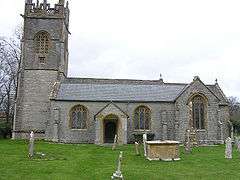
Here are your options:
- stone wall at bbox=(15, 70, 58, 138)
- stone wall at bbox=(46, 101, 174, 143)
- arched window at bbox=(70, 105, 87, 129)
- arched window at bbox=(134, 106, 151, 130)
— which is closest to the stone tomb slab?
stone wall at bbox=(46, 101, 174, 143)

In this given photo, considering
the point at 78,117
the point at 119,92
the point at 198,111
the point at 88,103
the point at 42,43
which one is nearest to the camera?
the point at 78,117

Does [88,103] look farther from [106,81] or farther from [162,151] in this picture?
[162,151]

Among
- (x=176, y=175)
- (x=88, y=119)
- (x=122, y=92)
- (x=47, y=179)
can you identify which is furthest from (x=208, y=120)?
(x=47, y=179)

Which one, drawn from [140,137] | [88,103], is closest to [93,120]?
[88,103]

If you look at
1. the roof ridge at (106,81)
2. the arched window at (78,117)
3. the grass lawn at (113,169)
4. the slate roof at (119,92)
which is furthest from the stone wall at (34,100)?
the grass lawn at (113,169)

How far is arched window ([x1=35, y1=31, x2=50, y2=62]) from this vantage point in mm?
43406

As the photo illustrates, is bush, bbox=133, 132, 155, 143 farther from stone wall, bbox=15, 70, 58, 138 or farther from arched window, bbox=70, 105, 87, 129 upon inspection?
stone wall, bbox=15, 70, 58, 138

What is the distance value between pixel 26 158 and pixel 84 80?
2521 cm

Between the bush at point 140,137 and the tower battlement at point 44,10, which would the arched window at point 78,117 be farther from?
the tower battlement at point 44,10

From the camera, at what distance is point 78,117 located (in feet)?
131

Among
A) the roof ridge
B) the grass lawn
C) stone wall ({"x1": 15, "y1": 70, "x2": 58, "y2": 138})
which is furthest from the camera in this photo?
Answer: the roof ridge

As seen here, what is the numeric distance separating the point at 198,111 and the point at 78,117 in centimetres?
1302

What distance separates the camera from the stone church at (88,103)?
39.2m

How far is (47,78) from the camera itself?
42.7 m
